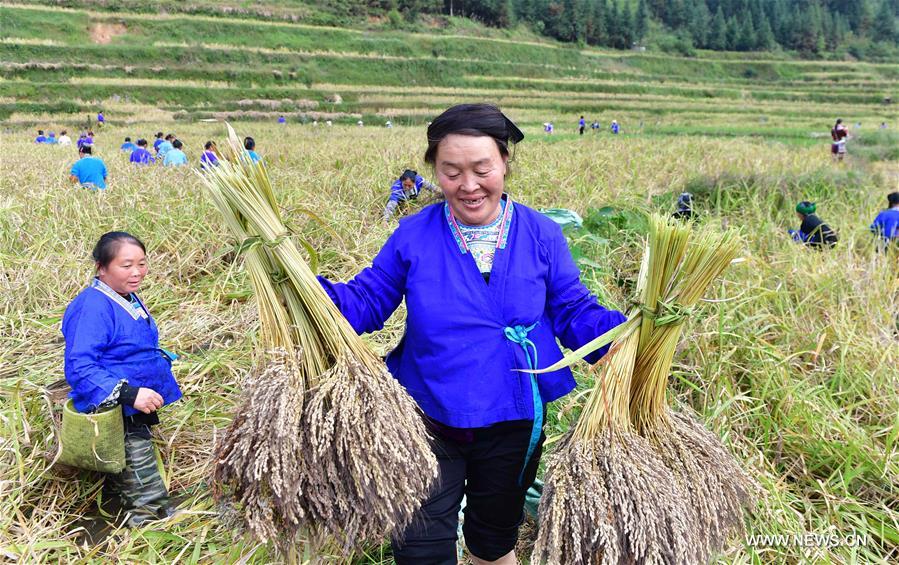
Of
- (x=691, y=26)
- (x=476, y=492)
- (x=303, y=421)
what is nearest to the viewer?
(x=303, y=421)

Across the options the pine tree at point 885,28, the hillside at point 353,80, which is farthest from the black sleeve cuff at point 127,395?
the pine tree at point 885,28

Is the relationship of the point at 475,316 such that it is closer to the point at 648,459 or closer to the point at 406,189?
the point at 648,459

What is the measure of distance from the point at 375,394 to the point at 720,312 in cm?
229

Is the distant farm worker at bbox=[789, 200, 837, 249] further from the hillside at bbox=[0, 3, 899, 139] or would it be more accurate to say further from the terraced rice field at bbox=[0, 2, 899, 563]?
the hillside at bbox=[0, 3, 899, 139]

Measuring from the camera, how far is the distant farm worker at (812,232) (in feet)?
13.6

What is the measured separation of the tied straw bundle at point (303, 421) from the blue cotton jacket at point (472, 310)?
158 millimetres

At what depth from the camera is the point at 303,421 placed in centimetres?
121

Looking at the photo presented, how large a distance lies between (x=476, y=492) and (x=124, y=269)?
1.53m

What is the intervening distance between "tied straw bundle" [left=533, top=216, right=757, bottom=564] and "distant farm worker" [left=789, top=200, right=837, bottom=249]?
3.33m

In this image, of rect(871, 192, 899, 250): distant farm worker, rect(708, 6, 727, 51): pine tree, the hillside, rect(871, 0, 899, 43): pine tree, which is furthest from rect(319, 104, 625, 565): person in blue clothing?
rect(871, 0, 899, 43): pine tree

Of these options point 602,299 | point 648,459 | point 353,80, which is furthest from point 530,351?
point 353,80

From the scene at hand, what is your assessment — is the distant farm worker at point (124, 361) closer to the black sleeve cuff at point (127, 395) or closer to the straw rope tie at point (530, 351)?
the black sleeve cuff at point (127, 395)

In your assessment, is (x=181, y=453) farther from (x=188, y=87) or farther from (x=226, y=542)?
(x=188, y=87)

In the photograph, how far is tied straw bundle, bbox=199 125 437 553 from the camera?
117 centimetres
